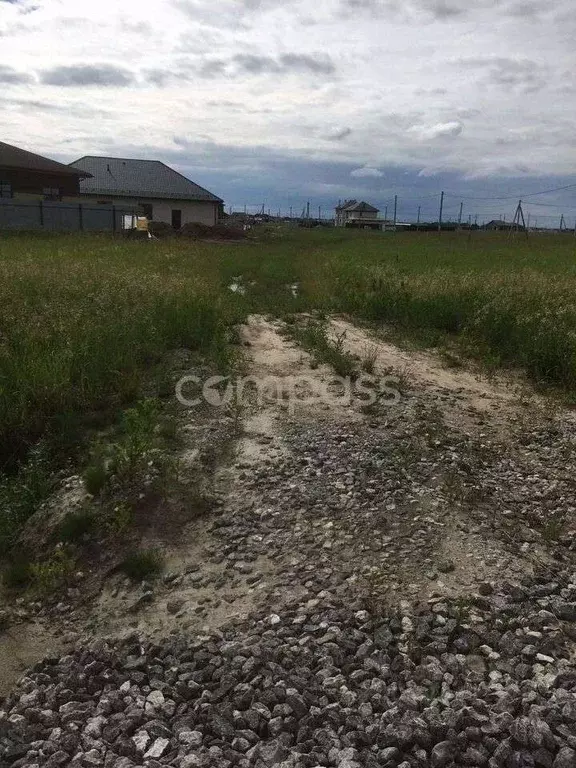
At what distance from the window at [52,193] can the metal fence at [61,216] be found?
17.8 feet

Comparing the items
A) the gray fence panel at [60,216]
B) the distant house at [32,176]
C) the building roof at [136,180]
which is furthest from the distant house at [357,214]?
the gray fence panel at [60,216]

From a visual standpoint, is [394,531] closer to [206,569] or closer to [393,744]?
[206,569]

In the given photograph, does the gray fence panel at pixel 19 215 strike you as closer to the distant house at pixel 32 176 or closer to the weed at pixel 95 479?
the distant house at pixel 32 176

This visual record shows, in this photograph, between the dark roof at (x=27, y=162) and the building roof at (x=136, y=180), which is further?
the building roof at (x=136, y=180)

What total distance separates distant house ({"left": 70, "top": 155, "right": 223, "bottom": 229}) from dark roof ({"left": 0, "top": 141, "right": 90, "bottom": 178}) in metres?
4.27

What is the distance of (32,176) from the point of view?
3809 cm

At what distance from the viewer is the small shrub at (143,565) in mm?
3926

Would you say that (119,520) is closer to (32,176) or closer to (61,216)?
(61,216)

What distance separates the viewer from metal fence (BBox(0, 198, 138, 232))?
31931 mm

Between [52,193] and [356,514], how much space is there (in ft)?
133

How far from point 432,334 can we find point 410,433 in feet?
14.6

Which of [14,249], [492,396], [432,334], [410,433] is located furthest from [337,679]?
[14,249]

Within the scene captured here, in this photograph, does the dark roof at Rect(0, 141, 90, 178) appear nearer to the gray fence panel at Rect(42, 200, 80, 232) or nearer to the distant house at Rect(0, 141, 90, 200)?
the distant house at Rect(0, 141, 90, 200)

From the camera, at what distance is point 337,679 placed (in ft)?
9.90
